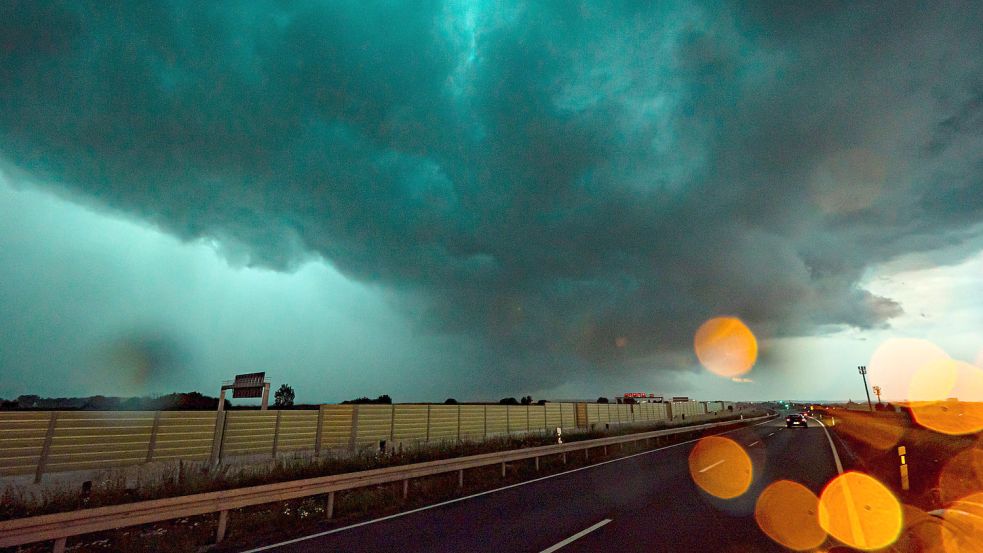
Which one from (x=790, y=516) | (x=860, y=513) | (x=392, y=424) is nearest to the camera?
(x=790, y=516)

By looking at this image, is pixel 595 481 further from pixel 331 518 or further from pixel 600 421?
pixel 600 421

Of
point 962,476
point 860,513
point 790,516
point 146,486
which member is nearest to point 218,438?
point 146,486

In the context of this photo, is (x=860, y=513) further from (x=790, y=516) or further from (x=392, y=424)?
(x=392, y=424)

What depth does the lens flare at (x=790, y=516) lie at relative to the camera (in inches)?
282

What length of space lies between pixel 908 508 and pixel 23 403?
6925 cm

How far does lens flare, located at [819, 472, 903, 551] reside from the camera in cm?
699

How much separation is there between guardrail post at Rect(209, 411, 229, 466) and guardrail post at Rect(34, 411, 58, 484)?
15.4ft

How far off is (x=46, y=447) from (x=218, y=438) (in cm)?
492

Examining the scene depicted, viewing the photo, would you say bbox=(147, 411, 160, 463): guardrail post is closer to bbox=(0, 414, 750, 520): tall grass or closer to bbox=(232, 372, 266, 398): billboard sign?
bbox=(0, 414, 750, 520): tall grass

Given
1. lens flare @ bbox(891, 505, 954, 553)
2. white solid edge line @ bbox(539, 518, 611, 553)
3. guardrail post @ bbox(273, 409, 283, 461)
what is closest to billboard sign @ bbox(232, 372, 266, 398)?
guardrail post @ bbox(273, 409, 283, 461)

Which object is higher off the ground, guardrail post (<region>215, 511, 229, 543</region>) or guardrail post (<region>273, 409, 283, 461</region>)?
guardrail post (<region>273, 409, 283, 461</region>)

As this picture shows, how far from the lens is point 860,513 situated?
28.5 ft

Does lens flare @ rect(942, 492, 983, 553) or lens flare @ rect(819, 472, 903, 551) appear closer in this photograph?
lens flare @ rect(942, 492, 983, 553)

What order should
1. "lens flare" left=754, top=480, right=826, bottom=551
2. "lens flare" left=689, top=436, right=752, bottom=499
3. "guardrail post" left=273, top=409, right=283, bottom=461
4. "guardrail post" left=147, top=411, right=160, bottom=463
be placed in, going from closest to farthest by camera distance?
"lens flare" left=754, top=480, right=826, bottom=551
"lens flare" left=689, top=436, right=752, bottom=499
"guardrail post" left=147, top=411, right=160, bottom=463
"guardrail post" left=273, top=409, right=283, bottom=461
